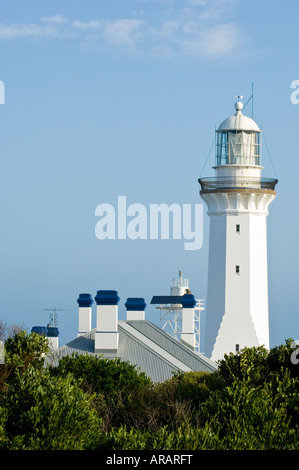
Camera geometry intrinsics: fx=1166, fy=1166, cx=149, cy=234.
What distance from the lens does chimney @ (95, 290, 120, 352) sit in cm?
3941

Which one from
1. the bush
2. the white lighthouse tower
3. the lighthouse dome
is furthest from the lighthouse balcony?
the bush

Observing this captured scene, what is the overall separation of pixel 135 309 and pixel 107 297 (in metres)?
4.12

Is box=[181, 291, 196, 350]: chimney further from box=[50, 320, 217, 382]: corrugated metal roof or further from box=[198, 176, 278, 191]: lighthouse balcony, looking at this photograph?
box=[198, 176, 278, 191]: lighthouse balcony

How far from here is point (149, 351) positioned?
1572 inches

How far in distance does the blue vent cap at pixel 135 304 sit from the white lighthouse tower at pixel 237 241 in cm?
697

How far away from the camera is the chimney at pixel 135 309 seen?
4322 centimetres

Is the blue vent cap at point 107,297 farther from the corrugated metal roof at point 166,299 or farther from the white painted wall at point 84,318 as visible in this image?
the corrugated metal roof at point 166,299

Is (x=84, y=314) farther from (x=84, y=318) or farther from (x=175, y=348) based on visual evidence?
(x=175, y=348)

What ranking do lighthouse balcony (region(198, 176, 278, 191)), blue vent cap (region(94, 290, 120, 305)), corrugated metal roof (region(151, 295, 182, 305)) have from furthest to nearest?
corrugated metal roof (region(151, 295, 182, 305))
lighthouse balcony (region(198, 176, 278, 191))
blue vent cap (region(94, 290, 120, 305))

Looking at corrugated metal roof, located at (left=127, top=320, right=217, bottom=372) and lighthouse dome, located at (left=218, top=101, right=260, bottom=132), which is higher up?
lighthouse dome, located at (left=218, top=101, right=260, bottom=132)

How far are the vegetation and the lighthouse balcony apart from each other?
16.9 m

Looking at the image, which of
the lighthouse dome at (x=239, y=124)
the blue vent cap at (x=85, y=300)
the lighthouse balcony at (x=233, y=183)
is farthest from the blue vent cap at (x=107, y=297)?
the lighthouse dome at (x=239, y=124)
